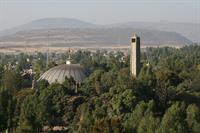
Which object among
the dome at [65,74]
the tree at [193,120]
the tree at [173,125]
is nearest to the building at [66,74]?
the dome at [65,74]

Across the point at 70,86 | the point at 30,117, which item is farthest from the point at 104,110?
the point at 70,86

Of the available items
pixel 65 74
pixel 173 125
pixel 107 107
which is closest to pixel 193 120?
pixel 173 125

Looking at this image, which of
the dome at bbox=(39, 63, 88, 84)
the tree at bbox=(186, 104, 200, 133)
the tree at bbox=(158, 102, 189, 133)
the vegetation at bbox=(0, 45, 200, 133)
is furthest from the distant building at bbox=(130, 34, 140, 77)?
the tree at bbox=(158, 102, 189, 133)

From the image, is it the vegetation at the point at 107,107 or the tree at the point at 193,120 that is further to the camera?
the tree at the point at 193,120

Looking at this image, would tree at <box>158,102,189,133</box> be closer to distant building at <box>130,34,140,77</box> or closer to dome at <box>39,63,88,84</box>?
distant building at <box>130,34,140,77</box>

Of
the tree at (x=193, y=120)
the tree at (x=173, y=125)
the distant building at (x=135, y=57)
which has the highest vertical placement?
the distant building at (x=135, y=57)

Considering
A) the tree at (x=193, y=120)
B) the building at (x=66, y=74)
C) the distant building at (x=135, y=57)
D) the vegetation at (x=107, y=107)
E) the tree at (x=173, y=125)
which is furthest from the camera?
the building at (x=66, y=74)

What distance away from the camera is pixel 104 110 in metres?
39.3

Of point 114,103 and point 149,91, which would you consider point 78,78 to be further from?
point 114,103

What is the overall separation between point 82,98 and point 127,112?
5.45m

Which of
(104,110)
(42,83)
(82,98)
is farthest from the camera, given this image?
(42,83)

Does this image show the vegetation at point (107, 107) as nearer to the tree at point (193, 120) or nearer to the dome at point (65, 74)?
the tree at point (193, 120)

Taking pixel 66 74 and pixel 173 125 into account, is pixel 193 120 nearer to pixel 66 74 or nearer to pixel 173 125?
pixel 173 125

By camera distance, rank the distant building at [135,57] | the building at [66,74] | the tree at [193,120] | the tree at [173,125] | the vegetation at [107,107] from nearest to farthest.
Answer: the tree at [173,125], the vegetation at [107,107], the tree at [193,120], the distant building at [135,57], the building at [66,74]
